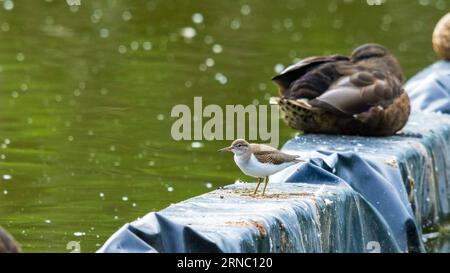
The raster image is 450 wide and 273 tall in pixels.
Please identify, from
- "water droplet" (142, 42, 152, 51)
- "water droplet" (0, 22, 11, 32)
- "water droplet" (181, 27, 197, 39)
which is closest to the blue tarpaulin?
"water droplet" (142, 42, 152, 51)

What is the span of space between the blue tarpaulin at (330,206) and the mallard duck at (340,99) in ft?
0.37

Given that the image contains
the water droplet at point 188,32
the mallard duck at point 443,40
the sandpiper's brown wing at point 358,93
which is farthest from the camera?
the water droplet at point 188,32

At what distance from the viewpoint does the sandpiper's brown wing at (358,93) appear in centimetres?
911

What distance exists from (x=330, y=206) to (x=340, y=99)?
213 centimetres

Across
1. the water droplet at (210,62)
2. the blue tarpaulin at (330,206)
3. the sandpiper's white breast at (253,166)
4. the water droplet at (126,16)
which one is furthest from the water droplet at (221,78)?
the sandpiper's white breast at (253,166)

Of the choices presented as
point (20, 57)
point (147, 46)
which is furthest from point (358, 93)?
point (147, 46)

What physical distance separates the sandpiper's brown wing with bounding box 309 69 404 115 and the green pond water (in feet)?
4.16

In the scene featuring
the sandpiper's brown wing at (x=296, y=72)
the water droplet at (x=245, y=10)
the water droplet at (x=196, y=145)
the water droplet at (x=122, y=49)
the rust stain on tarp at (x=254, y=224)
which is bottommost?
the rust stain on tarp at (x=254, y=224)

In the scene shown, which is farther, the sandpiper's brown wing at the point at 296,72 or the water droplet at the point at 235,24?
the water droplet at the point at 235,24

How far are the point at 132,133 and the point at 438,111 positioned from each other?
2.86m

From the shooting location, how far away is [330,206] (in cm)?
712

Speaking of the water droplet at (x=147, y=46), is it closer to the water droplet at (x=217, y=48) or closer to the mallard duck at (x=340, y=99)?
the water droplet at (x=217, y=48)

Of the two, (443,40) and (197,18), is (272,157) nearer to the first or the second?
(443,40)
